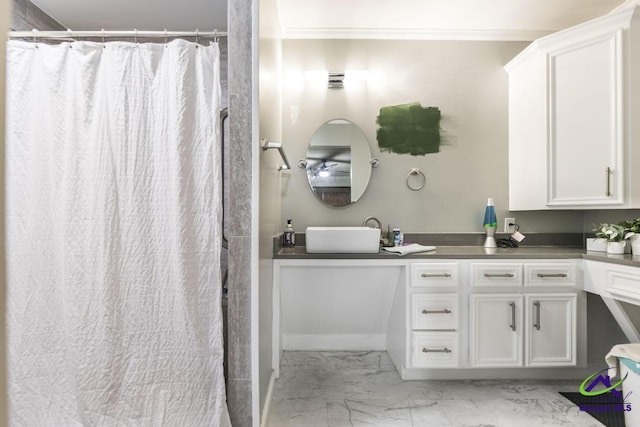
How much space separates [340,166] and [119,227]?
1624 millimetres

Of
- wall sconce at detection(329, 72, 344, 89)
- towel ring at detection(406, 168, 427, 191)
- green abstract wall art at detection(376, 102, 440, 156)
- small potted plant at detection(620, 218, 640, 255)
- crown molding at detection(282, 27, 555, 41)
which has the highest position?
crown molding at detection(282, 27, 555, 41)

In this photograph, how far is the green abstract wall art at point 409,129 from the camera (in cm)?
264

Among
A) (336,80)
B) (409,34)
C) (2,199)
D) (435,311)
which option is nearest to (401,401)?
(435,311)

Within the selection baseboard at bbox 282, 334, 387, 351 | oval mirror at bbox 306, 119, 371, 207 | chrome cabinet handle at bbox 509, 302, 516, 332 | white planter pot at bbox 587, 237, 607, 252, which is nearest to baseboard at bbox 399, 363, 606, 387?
chrome cabinet handle at bbox 509, 302, 516, 332

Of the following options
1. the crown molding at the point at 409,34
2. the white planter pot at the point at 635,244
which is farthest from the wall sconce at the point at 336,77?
the white planter pot at the point at 635,244

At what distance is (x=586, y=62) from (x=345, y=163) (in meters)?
1.68

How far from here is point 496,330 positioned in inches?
80.4

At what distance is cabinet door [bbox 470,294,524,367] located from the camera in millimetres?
2031

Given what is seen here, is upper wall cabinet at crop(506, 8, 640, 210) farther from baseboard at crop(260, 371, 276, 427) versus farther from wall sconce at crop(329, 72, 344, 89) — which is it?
baseboard at crop(260, 371, 276, 427)

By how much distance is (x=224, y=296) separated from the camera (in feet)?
5.44

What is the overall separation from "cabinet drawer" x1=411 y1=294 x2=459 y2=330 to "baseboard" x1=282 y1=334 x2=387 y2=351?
665mm

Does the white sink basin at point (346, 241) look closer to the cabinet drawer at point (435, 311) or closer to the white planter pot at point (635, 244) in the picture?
the cabinet drawer at point (435, 311)

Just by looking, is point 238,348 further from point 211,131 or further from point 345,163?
point 345,163

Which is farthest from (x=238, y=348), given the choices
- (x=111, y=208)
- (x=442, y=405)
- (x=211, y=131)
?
(x=442, y=405)
